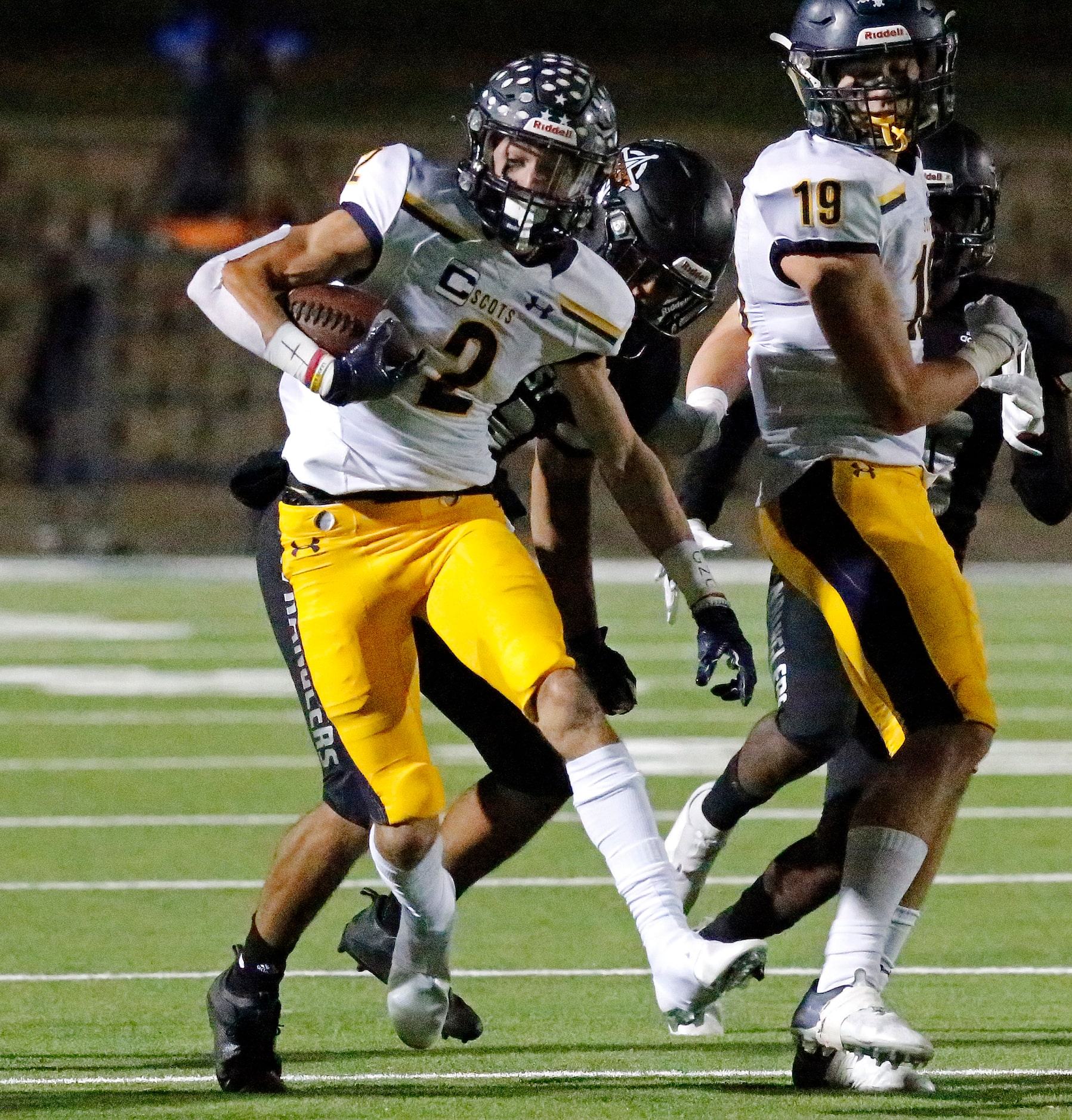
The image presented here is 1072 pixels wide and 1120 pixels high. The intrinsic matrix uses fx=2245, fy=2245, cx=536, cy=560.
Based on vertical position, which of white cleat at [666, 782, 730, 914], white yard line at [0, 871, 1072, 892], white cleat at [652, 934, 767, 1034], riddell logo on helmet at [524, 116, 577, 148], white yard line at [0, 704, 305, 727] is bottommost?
white yard line at [0, 704, 305, 727]

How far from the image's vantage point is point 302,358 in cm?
373

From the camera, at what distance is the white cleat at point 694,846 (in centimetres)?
473

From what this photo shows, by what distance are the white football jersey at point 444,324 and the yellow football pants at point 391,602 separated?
68mm

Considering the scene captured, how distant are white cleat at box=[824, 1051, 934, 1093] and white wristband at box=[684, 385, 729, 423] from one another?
50.3 inches

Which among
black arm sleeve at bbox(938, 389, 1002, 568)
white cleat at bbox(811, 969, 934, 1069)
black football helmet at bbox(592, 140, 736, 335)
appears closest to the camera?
white cleat at bbox(811, 969, 934, 1069)

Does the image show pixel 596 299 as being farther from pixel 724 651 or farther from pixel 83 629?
pixel 83 629

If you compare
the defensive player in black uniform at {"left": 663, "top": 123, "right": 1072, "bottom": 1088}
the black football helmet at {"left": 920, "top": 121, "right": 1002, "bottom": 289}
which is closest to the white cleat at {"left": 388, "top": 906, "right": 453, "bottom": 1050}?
the defensive player in black uniform at {"left": 663, "top": 123, "right": 1072, "bottom": 1088}

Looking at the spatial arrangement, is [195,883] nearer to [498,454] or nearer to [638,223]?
[498,454]

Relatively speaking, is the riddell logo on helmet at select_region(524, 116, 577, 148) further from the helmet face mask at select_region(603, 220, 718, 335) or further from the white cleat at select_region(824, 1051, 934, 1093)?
the white cleat at select_region(824, 1051, 934, 1093)

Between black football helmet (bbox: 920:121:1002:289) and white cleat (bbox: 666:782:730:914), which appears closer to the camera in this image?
black football helmet (bbox: 920:121:1002:289)

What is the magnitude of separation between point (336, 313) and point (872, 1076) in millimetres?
1619

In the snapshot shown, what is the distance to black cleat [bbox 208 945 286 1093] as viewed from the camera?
3.87m

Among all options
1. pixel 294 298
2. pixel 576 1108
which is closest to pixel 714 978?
pixel 576 1108

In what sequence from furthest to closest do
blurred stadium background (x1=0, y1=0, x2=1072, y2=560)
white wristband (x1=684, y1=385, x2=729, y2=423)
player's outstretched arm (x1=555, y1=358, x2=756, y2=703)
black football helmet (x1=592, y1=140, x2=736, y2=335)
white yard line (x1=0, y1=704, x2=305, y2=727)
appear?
blurred stadium background (x1=0, y1=0, x2=1072, y2=560), white yard line (x1=0, y1=704, x2=305, y2=727), white wristband (x1=684, y1=385, x2=729, y2=423), black football helmet (x1=592, y1=140, x2=736, y2=335), player's outstretched arm (x1=555, y1=358, x2=756, y2=703)
